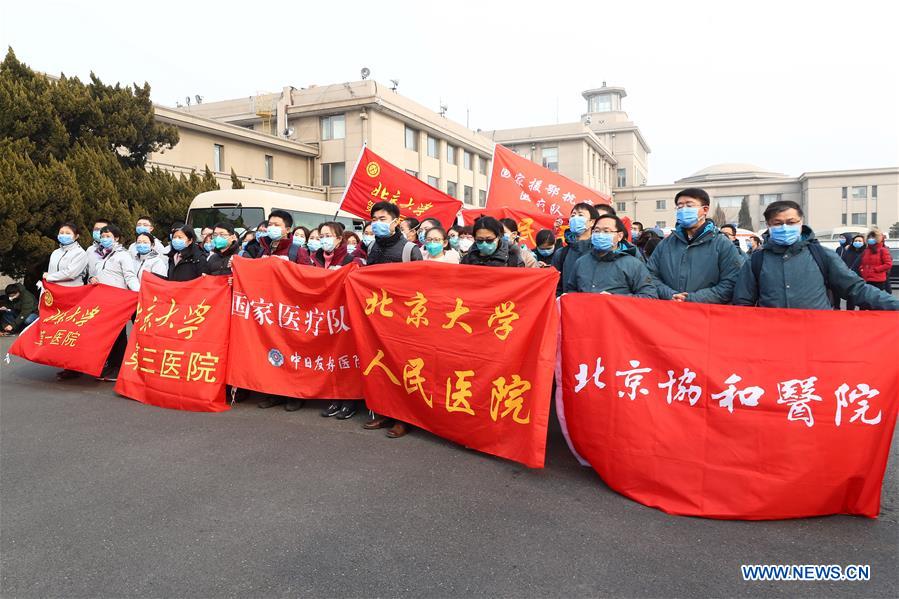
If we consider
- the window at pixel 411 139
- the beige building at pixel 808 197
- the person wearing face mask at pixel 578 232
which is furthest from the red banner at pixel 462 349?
the beige building at pixel 808 197

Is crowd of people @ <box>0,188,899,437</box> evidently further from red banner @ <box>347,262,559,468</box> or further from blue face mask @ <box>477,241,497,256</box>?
red banner @ <box>347,262,559,468</box>

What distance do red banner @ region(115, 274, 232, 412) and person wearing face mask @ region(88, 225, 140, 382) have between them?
3.22 ft

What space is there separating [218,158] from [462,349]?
24.9m

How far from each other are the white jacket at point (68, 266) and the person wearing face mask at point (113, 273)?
0.49ft

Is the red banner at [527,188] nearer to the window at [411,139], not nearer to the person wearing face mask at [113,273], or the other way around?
the person wearing face mask at [113,273]

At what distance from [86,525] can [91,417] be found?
236 centimetres

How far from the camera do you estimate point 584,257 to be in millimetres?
4383

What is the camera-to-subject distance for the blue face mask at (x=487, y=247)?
4.82m

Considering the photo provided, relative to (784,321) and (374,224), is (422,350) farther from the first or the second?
(784,321)

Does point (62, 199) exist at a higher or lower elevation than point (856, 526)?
higher

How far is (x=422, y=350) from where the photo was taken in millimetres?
4473

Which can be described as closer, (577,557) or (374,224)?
(577,557)

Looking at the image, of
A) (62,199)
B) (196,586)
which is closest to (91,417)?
(196,586)

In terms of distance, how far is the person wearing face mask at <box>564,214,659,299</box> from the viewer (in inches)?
164
